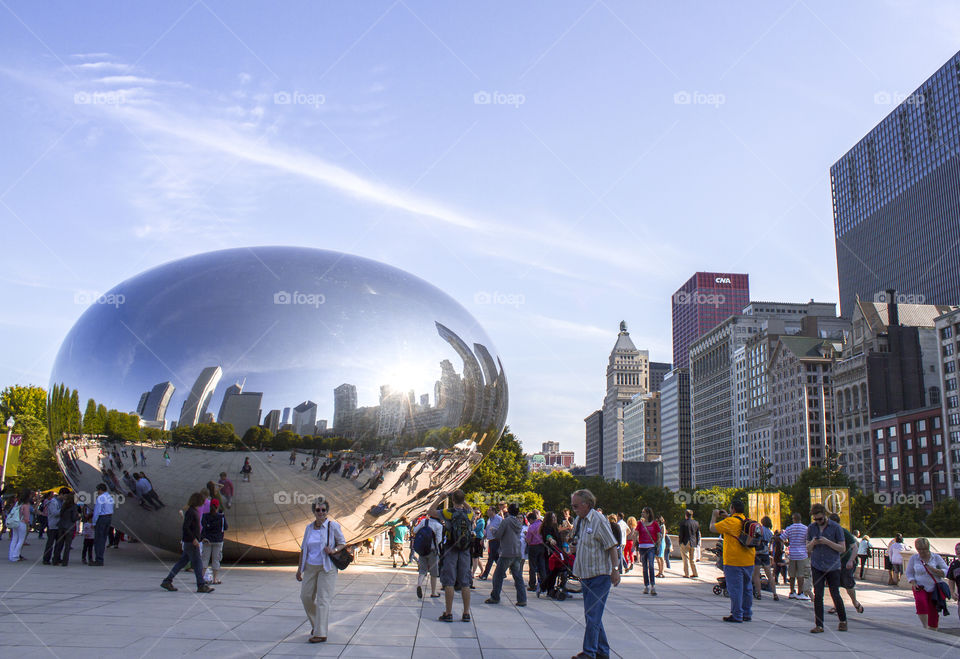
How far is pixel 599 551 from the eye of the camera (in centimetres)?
760

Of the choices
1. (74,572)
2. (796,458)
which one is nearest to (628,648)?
(74,572)

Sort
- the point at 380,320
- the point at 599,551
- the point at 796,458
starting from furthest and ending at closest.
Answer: the point at 796,458, the point at 380,320, the point at 599,551

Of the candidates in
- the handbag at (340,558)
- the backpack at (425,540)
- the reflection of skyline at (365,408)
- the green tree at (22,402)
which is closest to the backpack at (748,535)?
the backpack at (425,540)

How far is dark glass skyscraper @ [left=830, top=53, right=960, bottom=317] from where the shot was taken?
429 feet

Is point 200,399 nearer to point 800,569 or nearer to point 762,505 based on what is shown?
point 800,569

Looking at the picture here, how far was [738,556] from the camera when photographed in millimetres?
10805

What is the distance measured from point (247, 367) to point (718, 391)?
6865 inches

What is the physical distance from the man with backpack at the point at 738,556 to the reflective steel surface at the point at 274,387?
5.26 meters

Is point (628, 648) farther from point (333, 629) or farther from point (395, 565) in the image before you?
point (395, 565)

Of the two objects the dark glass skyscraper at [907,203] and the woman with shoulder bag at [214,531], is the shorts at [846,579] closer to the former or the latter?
the woman with shoulder bag at [214,531]

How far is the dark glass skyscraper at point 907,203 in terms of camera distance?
131 meters

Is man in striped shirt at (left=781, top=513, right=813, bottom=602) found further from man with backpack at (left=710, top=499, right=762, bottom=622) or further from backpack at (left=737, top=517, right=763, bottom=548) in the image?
backpack at (left=737, top=517, right=763, bottom=548)

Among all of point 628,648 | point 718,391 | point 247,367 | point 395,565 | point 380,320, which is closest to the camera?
point 628,648

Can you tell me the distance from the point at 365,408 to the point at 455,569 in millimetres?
3506
